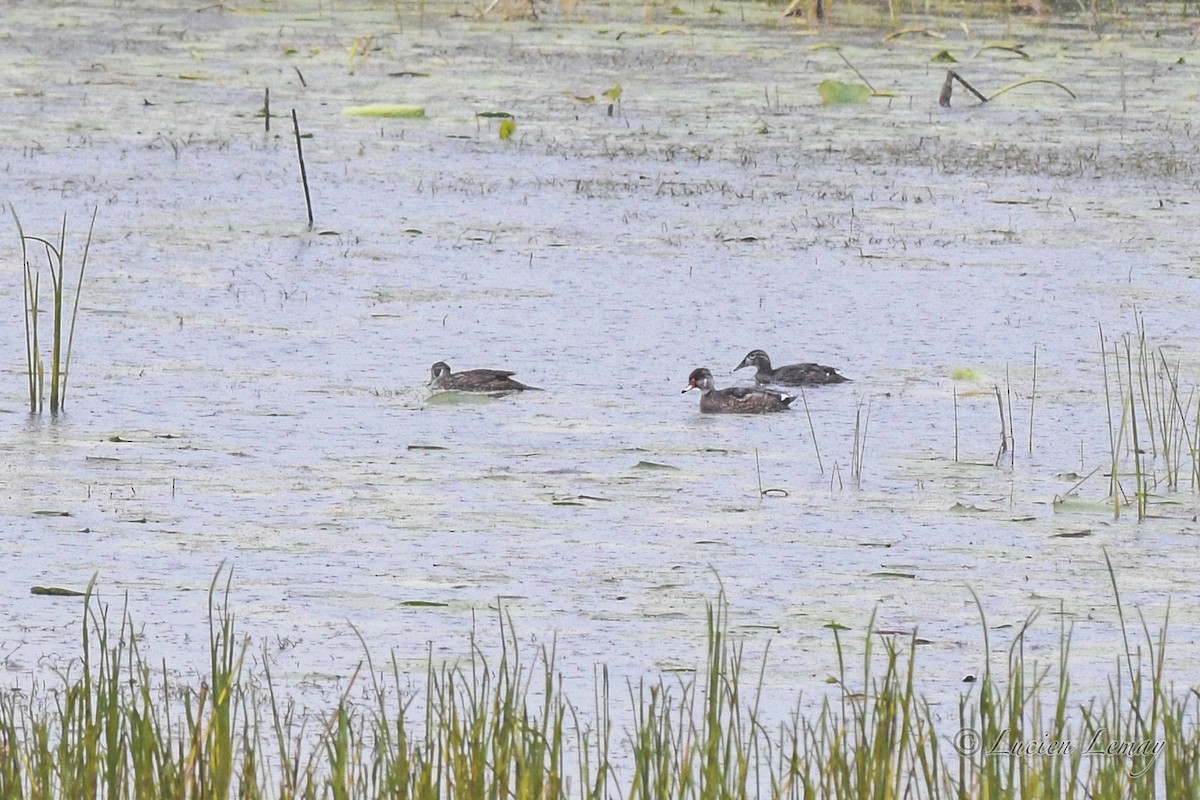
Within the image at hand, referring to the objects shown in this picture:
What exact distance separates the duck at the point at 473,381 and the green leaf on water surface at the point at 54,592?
2.28m

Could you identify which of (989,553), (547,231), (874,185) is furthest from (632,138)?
(989,553)

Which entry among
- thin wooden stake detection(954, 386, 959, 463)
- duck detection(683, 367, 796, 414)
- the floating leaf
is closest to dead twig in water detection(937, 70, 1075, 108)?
the floating leaf

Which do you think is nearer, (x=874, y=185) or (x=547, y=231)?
(x=547, y=231)

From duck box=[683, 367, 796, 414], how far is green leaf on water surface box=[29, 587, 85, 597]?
102 inches

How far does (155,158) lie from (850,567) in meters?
6.73

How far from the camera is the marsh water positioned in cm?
498

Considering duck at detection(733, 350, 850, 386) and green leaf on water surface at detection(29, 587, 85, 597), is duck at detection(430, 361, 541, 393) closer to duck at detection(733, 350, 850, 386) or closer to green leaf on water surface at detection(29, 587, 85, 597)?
duck at detection(733, 350, 850, 386)

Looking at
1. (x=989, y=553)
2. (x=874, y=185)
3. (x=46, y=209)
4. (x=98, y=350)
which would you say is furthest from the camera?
(x=874, y=185)

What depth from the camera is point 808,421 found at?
6957 mm

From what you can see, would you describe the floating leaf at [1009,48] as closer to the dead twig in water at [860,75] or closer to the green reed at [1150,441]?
the dead twig in water at [860,75]

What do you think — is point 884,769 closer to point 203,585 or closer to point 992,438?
point 203,585

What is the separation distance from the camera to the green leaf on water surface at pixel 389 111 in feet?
41.0

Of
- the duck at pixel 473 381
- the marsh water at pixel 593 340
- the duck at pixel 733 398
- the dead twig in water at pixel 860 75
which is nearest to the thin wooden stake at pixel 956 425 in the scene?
the marsh water at pixel 593 340

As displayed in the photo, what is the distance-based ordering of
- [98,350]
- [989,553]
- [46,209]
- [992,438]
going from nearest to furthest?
[989,553], [992,438], [98,350], [46,209]
